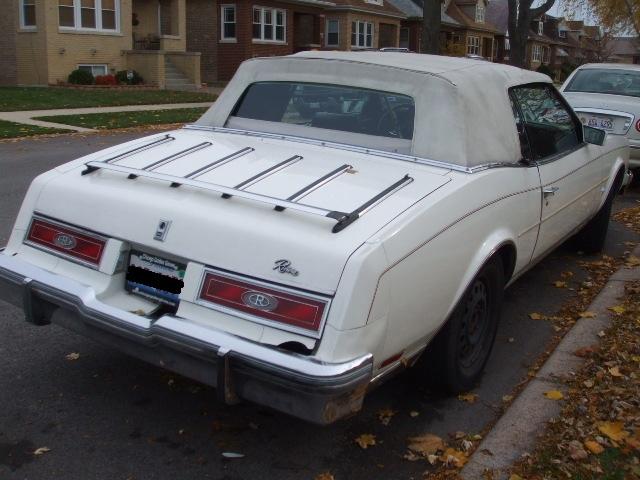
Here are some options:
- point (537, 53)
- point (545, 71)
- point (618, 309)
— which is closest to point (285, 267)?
point (618, 309)

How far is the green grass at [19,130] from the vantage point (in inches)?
547

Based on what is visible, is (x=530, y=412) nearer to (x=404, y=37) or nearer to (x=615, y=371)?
(x=615, y=371)

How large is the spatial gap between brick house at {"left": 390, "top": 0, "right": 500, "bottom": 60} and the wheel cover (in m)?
44.8

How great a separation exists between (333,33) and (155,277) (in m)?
39.0

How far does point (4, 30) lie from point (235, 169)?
85.6ft

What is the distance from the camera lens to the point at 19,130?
47.2 feet

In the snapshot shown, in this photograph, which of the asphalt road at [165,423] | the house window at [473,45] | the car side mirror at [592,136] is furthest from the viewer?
the house window at [473,45]

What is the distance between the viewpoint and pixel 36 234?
3650mm

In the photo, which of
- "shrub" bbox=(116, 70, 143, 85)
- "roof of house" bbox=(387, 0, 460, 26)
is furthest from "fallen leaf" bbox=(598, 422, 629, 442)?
"roof of house" bbox=(387, 0, 460, 26)

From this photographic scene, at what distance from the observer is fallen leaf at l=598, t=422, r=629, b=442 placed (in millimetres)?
3418

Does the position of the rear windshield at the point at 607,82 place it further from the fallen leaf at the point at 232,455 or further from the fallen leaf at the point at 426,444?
the fallen leaf at the point at 232,455

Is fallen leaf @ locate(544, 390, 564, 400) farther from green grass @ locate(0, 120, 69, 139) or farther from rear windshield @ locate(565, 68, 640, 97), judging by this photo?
green grass @ locate(0, 120, 69, 139)

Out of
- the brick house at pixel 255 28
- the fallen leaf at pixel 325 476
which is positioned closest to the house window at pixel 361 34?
the brick house at pixel 255 28

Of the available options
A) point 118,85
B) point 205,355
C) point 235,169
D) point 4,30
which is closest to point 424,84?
point 235,169
